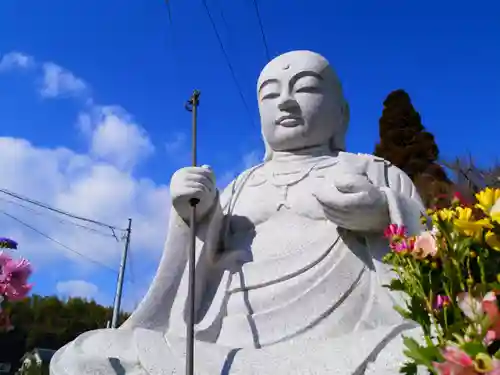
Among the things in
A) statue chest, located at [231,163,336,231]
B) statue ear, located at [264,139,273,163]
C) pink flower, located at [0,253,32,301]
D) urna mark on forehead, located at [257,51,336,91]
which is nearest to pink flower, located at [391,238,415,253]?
pink flower, located at [0,253,32,301]

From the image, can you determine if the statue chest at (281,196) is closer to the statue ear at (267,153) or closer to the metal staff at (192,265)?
the statue ear at (267,153)

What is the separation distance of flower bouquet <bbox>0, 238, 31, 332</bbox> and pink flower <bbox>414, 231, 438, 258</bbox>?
1.35 m

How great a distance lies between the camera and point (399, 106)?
1567 cm

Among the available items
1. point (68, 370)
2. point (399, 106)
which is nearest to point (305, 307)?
point (68, 370)

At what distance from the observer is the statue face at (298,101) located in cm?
411

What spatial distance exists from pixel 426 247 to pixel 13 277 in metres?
1.39

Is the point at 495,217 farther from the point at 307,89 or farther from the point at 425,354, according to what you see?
the point at 307,89

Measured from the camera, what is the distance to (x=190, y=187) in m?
3.47

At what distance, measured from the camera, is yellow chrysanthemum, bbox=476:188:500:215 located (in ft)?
4.39

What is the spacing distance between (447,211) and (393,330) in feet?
4.84

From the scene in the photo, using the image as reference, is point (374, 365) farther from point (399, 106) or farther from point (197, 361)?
point (399, 106)

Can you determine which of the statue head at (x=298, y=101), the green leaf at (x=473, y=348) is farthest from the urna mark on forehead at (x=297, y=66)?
the green leaf at (x=473, y=348)

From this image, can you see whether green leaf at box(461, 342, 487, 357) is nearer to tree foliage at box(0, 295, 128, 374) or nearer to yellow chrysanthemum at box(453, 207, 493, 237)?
yellow chrysanthemum at box(453, 207, 493, 237)

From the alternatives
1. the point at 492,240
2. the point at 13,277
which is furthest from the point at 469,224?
the point at 13,277
